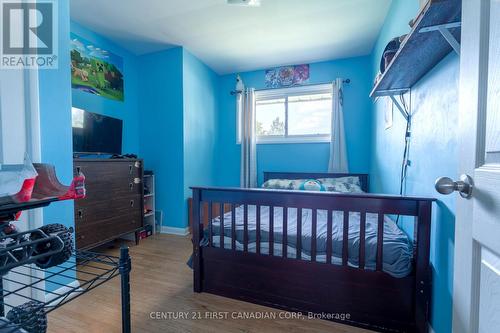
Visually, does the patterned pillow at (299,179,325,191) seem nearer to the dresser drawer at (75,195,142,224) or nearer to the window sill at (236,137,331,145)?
the window sill at (236,137,331,145)

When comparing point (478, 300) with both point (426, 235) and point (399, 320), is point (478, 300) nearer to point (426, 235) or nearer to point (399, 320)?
point (426, 235)

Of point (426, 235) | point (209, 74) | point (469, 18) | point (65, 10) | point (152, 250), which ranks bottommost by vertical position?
point (152, 250)

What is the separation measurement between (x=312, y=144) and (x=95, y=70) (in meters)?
3.02

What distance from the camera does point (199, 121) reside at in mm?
3412

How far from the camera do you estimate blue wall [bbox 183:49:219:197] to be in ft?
10.2

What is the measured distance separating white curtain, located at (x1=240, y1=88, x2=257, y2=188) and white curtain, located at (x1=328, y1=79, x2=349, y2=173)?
1.20m

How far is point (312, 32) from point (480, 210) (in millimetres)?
2701

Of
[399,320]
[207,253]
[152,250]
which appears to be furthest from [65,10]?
[399,320]

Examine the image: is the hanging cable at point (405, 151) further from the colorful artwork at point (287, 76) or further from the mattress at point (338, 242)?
the colorful artwork at point (287, 76)

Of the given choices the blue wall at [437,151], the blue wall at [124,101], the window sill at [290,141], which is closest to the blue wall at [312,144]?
the window sill at [290,141]

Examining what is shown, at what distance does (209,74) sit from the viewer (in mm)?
3658

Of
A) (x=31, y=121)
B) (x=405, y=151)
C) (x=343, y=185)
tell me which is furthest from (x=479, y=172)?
(x=343, y=185)

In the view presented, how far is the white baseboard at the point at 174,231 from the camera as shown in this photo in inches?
121

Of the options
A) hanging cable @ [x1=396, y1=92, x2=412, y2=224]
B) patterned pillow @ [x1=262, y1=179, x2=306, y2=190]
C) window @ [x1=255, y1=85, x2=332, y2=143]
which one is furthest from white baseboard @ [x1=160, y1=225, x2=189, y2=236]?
hanging cable @ [x1=396, y1=92, x2=412, y2=224]
